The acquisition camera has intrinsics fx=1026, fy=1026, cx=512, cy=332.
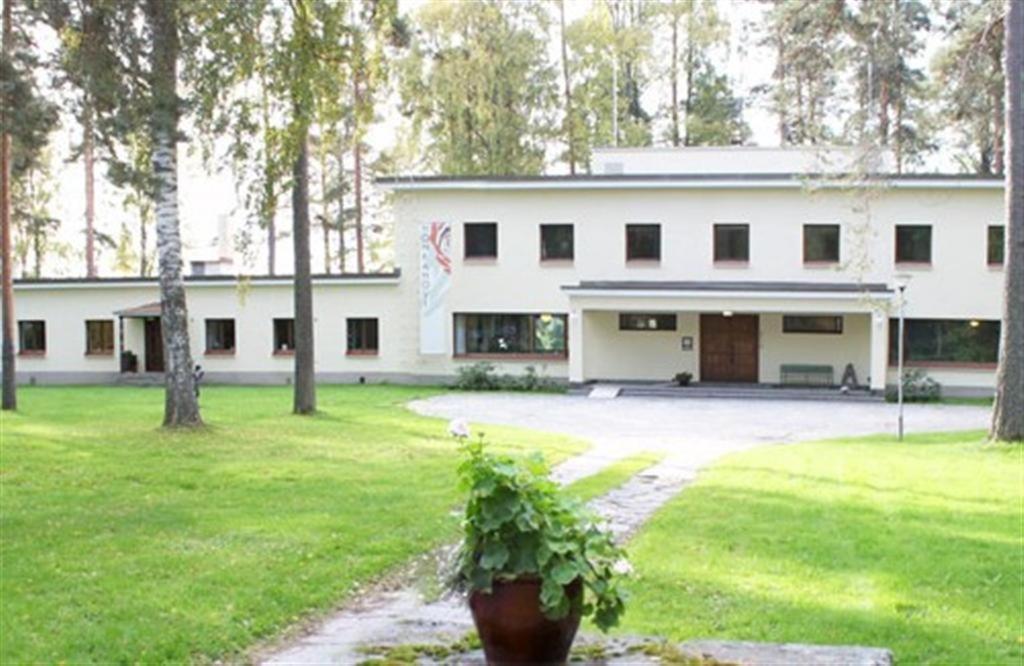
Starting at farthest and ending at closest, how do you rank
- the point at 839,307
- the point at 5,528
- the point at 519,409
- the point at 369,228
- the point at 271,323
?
the point at 369,228 < the point at 271,323 < the point at 839,307 < the point at 519,409 < the point at 5,528

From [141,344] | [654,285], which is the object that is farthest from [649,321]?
[141,344]

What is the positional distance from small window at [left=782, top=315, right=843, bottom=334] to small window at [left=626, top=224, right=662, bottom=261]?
456 cm

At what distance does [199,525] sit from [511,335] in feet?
→ 78.6

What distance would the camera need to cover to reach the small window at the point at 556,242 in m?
33.5

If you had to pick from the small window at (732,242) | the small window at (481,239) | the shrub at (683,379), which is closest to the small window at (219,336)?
the small window at (481,239)

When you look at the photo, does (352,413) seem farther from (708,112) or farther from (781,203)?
(708,112)

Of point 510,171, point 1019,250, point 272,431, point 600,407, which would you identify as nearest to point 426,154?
point 510,171

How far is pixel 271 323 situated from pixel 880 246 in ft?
66.0

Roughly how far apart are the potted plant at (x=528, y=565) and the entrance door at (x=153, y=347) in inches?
1360

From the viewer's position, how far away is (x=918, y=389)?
30.0 metres

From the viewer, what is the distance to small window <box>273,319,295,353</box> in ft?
116

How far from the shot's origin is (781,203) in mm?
32062

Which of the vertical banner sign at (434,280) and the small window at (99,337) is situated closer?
the vertical banner sign at (434,280)

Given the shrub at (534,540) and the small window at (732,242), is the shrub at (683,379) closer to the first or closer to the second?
the small window at (732,242)
